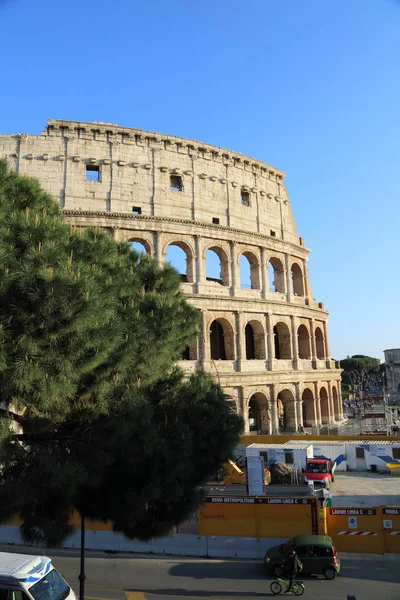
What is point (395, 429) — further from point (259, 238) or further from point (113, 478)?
point (113, 478)

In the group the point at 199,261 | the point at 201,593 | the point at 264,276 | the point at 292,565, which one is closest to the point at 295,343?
the point at 264,276

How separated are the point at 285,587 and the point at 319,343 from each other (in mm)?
24248

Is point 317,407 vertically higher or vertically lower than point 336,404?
lower

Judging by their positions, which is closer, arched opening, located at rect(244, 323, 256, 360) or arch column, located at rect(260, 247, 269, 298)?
arch column, located at rect(260, 247, 269, 298)

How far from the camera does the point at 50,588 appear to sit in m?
7.12

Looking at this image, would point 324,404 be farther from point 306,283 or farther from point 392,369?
point 392,369

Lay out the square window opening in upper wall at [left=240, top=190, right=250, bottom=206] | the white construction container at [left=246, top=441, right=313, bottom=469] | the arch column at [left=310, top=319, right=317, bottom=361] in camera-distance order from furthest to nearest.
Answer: the arch column at [left=310, top=319, right=317, bottom=361] → the square window opening in upper wall at [left=240, top=190, right=250, bottom=206] → the white construction container at [left=246, top=441, right=313, bottom=469]

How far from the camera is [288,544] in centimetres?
1031

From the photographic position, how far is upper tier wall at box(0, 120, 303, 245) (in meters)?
23.7

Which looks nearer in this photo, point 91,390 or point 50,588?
point 91,390

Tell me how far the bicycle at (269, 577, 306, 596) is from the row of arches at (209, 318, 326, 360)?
16146mm

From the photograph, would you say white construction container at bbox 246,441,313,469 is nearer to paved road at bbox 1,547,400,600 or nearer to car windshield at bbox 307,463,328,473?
car windshield at bbox 307,463,328,473

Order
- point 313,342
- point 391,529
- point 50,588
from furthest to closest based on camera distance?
point 313,342, point 391,529, point 50,588

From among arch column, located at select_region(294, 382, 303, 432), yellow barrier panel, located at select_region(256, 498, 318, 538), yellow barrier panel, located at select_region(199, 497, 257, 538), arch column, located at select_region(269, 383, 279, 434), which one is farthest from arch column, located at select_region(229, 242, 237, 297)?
yellow barrier panel, located at select_region(256, 498, 318, 538)
